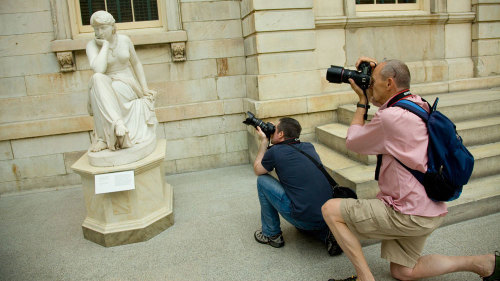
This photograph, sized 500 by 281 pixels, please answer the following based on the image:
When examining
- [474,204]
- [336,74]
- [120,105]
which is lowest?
[474,204]

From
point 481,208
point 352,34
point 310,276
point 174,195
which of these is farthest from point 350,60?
point 310,276

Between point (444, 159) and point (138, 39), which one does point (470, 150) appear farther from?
point (138, 39)

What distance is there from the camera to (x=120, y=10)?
5.74m

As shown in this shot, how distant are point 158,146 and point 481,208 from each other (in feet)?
11.8

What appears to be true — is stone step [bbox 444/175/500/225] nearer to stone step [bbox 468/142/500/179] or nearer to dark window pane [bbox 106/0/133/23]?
stone step [bbox 468/142/500/179]

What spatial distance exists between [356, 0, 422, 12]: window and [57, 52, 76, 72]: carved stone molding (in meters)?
4.63

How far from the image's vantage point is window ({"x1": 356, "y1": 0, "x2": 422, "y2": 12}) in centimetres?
592

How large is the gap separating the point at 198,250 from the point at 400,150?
6.97 feet

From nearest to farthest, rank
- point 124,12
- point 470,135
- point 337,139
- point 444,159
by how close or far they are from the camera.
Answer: point 444,159 → point 470,135 → point 337,139 → point 124,12

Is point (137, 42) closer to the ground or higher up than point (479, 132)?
higher up

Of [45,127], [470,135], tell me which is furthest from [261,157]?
[45,127]

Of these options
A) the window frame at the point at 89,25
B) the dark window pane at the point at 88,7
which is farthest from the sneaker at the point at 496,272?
the dark window pane at the point at 88,7

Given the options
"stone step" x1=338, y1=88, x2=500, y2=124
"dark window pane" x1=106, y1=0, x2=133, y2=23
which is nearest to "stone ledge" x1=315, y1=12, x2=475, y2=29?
"stone step" x1=338, y1=88, x2=500, y2=124

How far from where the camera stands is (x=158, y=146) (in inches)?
175
